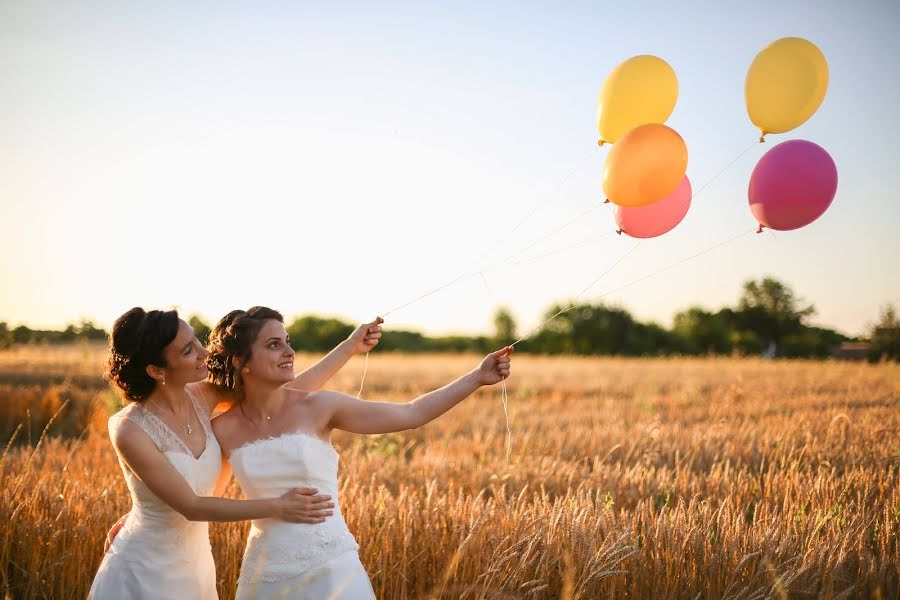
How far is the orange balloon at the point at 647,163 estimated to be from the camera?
163 inches

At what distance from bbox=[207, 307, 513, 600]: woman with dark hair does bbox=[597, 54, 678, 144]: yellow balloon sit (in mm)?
2254

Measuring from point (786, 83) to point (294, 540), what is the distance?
4.31m

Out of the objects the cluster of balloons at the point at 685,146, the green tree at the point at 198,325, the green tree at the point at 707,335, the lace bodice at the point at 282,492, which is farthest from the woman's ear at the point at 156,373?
the green tree at the point at 707,335

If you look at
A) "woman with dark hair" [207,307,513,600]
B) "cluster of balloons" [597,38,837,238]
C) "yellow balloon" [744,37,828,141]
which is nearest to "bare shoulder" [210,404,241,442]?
"woman with dark hair" [207,307,513,600]

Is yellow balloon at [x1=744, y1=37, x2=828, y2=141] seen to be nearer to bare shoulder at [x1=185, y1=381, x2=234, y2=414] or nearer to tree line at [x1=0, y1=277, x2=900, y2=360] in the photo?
bare shoulder at [x1=185, y1=381, x2=234, y2=414]

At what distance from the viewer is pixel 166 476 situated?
10.3ft

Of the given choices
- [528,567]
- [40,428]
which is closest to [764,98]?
[528,567]

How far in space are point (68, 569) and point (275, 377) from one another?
98.5 inches

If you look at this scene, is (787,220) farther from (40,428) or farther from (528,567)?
(40,428)

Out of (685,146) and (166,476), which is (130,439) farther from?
(685,146)

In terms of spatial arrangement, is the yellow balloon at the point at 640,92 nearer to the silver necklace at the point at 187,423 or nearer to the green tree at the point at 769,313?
the silver necklace at the point at 187,423

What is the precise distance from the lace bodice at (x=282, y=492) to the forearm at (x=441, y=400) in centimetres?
54

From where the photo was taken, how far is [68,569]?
4.45 metres

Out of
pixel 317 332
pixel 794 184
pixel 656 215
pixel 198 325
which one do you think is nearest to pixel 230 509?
pixel 656 215
